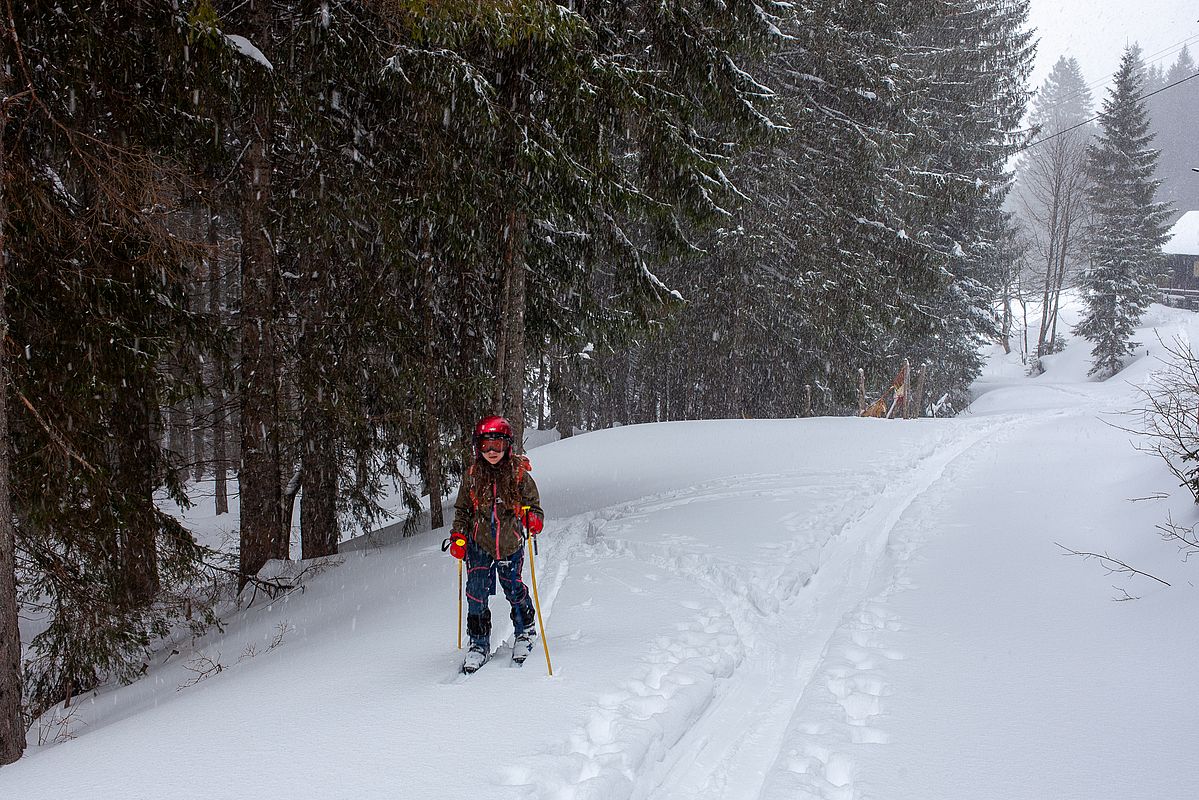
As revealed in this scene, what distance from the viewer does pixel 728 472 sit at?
13281 millimetres

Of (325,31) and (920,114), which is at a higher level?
(920,114)

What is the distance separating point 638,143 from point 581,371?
4.18 m

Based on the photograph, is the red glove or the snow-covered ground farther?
the red glove

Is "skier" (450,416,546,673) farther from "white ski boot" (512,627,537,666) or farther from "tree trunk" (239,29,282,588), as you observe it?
"tree trunk" (239,29,282,588)

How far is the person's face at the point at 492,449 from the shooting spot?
18.7 feet

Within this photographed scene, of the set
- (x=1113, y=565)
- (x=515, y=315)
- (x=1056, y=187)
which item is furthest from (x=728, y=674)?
(x=1056, y=187)

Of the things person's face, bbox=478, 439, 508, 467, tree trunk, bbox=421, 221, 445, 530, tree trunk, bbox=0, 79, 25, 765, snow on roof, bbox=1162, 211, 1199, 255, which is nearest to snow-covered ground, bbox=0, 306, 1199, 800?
tree trunk, bbox=0, 79, 25, 765

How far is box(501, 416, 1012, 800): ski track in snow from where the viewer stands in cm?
400

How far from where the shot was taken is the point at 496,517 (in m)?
5.73

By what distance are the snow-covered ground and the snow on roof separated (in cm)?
Answer: 4960

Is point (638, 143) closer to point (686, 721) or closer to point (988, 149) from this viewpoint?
point (686, 721)

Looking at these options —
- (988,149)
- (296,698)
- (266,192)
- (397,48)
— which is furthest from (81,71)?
(988,149)

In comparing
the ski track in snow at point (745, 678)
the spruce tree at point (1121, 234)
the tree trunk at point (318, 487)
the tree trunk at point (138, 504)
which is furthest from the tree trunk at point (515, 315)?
the spruce tree at point (1121, 234)

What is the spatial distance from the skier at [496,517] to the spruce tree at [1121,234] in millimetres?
37203
